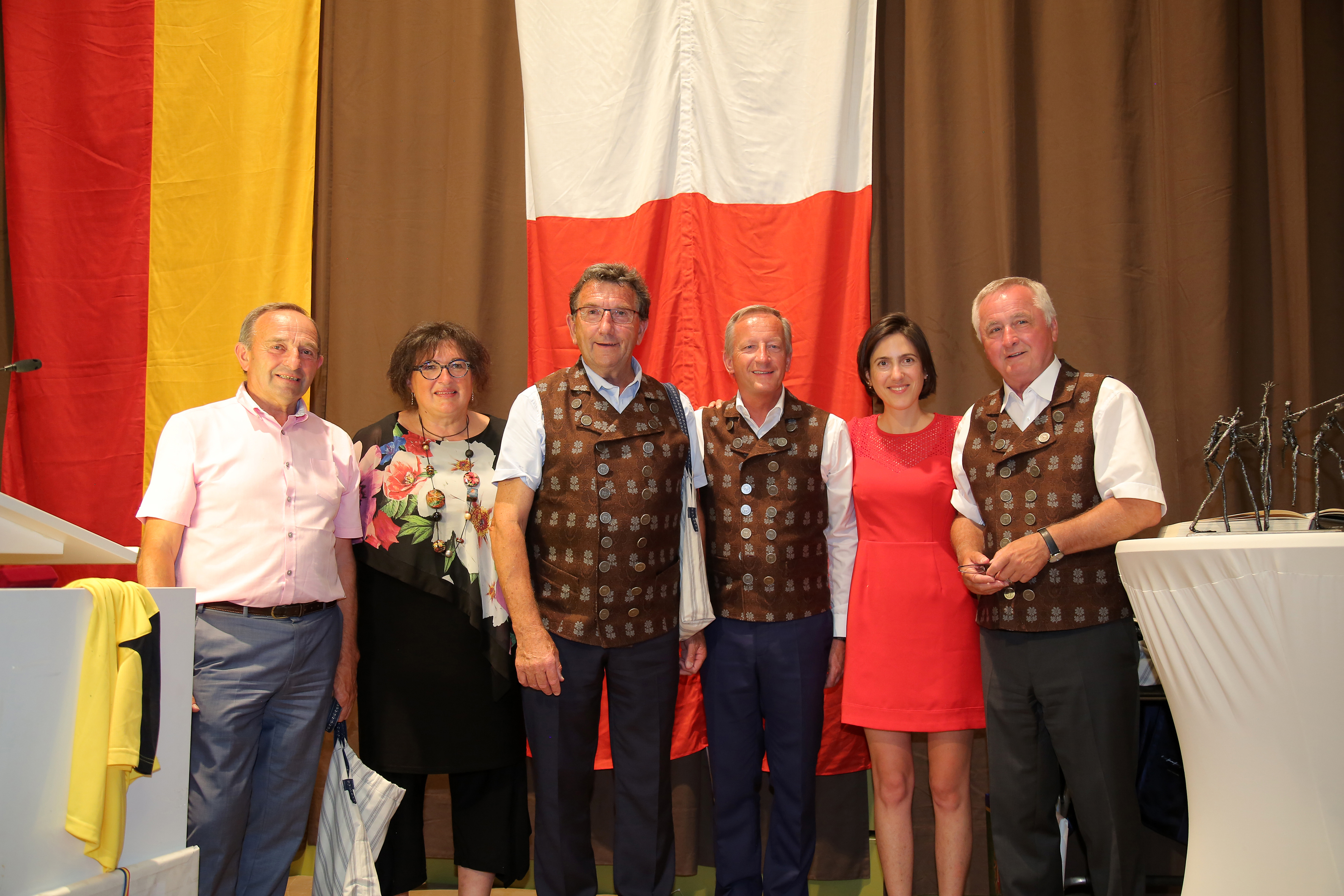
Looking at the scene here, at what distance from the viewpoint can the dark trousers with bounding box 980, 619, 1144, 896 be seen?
1989 millimetres

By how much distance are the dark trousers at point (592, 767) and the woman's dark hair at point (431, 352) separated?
0.82m

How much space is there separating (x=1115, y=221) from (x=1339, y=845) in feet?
6.71

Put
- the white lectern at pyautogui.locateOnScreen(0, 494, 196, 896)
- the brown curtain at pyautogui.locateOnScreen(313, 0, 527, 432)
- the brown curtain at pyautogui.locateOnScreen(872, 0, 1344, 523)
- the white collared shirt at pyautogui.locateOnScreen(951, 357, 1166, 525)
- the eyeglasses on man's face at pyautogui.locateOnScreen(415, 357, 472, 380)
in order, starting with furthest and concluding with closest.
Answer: the brown curtain at pyautogui.locateOnScreen(313, 0, 527, 432)
the brown curtain at pyautogui.locateOnScreen(872, 0, 1344, 523)
the eyeglasses on man's face at pyautogui.locateOnScreen(415, 357, 472, 380)
the white collared shirt at pyautogui.locateOnScreen(951, 357, 1166, 525)
the white lectern at pyautogui.locateOnScreen(0, 494, 196, 896)

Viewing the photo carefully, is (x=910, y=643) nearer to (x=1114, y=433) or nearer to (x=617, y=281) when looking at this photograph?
(x=1114, y=433)

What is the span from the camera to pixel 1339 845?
1.37 meters

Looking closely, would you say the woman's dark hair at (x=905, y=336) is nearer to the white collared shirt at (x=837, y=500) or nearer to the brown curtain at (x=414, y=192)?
the white collared shirt at (x=837, y=500)

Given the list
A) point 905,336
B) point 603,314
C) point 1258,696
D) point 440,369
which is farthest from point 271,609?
point 1258,696

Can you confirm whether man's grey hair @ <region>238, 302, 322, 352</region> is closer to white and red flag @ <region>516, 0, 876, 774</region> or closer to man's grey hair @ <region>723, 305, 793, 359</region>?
white and red flag @ <region>516, 0, 876, 774</region>

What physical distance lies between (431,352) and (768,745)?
1428mm

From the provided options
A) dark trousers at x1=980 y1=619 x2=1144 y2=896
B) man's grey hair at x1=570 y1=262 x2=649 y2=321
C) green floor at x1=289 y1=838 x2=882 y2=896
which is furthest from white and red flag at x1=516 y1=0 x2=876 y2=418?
green floor at x1=289 y1=838 x2=882 y2=896

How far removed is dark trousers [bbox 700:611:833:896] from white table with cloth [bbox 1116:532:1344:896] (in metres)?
0.91

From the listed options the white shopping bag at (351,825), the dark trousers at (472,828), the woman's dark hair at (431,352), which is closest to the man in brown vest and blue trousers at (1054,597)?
the dark trousers at (472,828)

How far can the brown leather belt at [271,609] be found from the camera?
2.10 metres

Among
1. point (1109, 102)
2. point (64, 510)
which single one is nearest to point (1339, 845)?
point (1109, 102)
